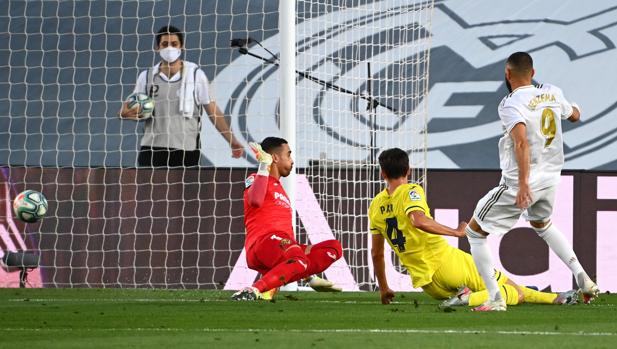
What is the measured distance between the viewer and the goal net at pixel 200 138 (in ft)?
39.8

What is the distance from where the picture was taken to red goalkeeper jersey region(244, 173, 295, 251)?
30.0 feet

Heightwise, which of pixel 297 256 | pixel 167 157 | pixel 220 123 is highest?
pixel 220 123

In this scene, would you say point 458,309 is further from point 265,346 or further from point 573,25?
point 573,25

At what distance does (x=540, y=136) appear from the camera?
26.2 ft

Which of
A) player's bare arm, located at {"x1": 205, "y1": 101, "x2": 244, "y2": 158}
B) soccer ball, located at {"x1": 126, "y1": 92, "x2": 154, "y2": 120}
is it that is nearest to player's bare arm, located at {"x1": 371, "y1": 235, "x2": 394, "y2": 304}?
player's bare arm, located at {"x1": 205, "y1": 101, "x2": 244, "y2": 158}

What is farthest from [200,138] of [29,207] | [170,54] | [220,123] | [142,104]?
[29,207]

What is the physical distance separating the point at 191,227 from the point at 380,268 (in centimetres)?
392

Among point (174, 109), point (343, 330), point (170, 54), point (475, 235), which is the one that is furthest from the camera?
point (170, 54)

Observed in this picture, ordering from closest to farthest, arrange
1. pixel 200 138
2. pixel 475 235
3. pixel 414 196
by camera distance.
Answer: pixel 475 235
pixel 414 196
pixel 200 138

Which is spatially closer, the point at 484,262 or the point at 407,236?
the point at 484,262

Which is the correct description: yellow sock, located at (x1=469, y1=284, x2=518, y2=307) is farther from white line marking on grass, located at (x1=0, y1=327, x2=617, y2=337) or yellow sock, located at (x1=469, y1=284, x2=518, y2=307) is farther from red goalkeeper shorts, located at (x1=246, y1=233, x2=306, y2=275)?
white line marking on grass, located at (x1=0, y1=327, x2=617, y2=337)

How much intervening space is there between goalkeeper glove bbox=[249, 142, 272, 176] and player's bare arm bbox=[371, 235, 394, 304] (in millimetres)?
913

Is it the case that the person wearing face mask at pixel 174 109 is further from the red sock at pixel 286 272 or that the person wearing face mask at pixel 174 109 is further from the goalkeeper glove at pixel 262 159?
the red sock at pixel 286 272

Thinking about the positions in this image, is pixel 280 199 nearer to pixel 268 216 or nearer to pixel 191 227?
pixel 268 216
